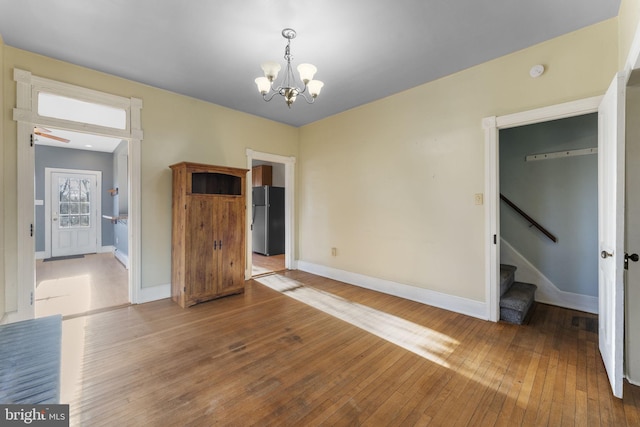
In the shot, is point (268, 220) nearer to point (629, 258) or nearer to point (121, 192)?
point (121, 192)

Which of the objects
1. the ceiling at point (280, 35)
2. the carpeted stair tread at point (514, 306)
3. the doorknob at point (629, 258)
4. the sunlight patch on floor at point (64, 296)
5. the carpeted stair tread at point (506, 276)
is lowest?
the sunlight patch on floor at point (64, 296)

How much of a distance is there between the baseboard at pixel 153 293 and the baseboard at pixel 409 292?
95.7 inches

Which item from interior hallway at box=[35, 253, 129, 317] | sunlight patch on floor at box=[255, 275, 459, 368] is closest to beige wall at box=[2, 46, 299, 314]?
interior hallway at box=[35, 253, 129, 317]

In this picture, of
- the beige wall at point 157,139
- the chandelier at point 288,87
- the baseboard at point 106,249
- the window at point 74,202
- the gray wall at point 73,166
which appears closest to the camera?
the chandelier at point 288,87

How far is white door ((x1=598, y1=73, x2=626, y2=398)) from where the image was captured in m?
1.78

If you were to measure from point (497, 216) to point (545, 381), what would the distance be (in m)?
1.58

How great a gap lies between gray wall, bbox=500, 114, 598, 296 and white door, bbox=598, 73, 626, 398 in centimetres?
152

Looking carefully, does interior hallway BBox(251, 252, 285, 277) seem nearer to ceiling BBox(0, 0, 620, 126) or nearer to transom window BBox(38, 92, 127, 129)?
transom window BBox(38, 92, 127, 129)

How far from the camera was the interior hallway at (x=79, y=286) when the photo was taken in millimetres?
3329

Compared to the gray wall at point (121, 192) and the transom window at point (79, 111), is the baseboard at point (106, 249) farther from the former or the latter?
the transom window at point (79, 111)

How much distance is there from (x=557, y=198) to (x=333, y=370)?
366cm

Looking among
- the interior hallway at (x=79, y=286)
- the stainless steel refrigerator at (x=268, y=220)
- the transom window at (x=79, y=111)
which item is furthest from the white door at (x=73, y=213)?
the stainless steel refrigerator at (x=268, y=220)

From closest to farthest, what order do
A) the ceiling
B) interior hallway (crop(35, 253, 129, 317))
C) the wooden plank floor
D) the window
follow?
the wooden plank floor < the ceiling < interior hallway (crop(35, 253, 129, 317)) < the window

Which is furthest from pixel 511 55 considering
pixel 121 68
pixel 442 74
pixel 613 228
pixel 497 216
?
pixel 121 68
